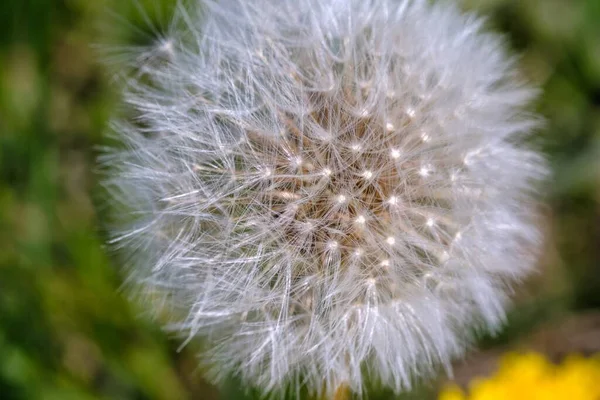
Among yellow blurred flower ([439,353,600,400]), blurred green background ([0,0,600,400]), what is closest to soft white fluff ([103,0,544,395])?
yellow blurred flower ([439,353,600,400])

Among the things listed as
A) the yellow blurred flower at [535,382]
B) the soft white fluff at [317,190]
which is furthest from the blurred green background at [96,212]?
the soft white fluff at [317,190]

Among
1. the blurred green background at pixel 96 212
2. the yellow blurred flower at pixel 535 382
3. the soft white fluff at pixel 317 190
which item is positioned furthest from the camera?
the blurred green background at pixel 96 212

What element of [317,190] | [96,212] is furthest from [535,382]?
[96,212]

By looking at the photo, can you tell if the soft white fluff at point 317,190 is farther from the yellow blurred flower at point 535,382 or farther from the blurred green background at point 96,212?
the blurred green background at point 96,212

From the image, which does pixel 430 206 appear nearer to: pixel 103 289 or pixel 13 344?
pixel 103 289

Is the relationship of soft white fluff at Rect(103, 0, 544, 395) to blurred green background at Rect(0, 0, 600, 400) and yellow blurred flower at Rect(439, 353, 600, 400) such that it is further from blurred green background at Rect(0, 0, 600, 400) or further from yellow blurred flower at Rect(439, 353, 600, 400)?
blurred green background at Rect(0, 0, 600, 400)

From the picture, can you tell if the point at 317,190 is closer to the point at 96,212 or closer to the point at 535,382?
the point at 535,382
